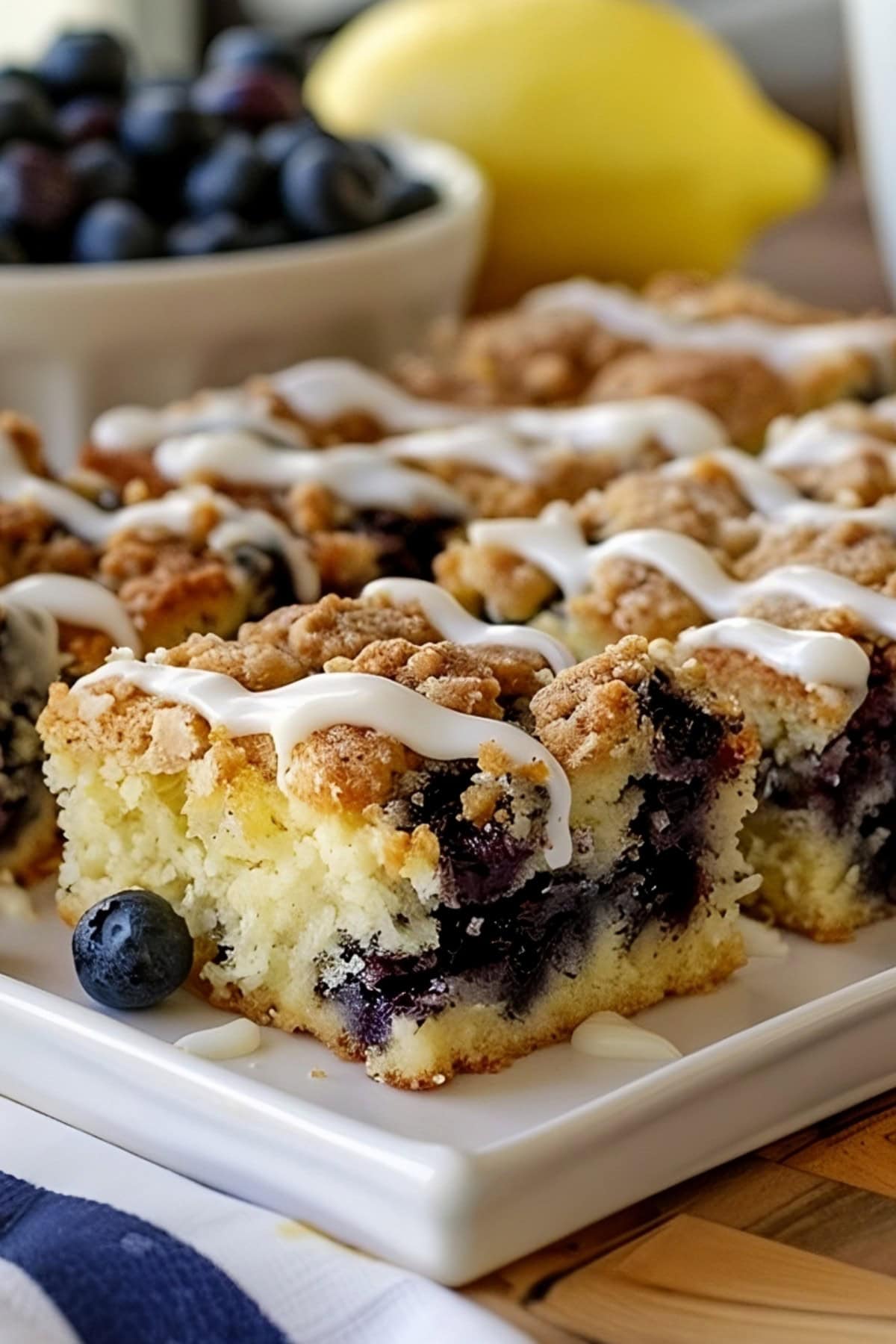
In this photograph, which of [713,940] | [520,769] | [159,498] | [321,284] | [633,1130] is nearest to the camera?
[633,1130]

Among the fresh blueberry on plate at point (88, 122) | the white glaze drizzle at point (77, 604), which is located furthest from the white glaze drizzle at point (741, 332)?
the white glaze drizzle at point (77, 604)

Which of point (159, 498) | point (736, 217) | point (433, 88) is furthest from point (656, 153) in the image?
point (159, 498)

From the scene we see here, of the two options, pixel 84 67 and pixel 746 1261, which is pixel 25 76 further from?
pixel 746 1261

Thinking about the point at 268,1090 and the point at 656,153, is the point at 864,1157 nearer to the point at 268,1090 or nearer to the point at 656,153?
the point at 268,1090

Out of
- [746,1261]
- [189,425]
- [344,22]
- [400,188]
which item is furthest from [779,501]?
[344,22]

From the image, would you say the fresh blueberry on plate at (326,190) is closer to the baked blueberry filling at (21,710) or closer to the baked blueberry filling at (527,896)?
the baked blueberry filling at (21,710)

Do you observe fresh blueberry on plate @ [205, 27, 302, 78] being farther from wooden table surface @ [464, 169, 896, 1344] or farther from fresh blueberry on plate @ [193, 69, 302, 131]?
wooden table surface @ [464, 169, 896, 1344]

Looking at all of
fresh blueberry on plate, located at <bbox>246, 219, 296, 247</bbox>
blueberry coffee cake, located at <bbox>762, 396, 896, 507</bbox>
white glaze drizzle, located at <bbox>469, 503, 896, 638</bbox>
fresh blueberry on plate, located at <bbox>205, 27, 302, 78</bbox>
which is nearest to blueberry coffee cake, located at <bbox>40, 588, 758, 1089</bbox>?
white glaze drizzle, located at <bbox>469, 503, 896, 638</bbox>
